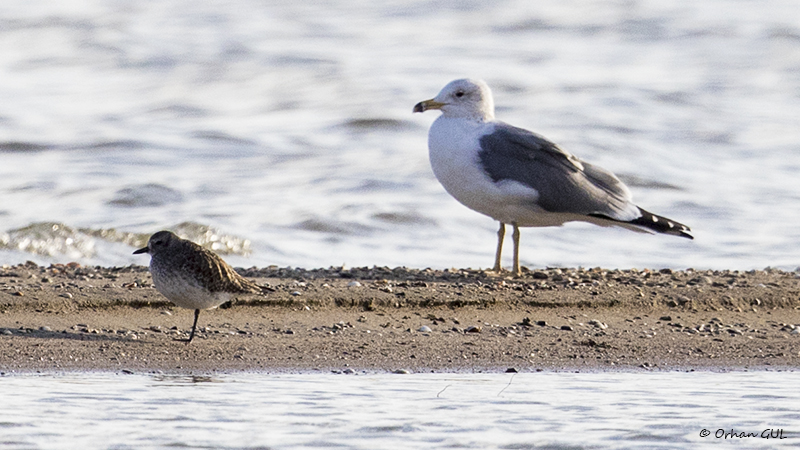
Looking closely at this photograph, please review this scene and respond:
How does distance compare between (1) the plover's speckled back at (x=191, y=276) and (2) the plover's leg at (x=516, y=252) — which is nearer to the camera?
(1) the plover's speckled back at (x=191, y=276)

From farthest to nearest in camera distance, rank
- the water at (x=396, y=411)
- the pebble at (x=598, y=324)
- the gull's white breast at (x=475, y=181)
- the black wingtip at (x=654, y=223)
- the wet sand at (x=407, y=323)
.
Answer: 1. the black wingtip at (x=654, y=223)
2. the gull's white breast at (x=475, y=181)
3. the pebble at (x=598, y=324)
4. the wet sand at (x=407, y=323)
5. the water at (x=396, y=411)

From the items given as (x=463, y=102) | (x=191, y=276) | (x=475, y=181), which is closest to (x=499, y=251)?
(x=475, y=181)

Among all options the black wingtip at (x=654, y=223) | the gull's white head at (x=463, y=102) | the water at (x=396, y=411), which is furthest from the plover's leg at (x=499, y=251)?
the water at (x=396, y=411)

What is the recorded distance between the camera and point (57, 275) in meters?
8.38

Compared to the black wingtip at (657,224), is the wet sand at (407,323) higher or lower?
lower

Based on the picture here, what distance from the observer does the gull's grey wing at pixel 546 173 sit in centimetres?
890

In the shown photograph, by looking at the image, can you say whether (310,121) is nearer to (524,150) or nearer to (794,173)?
(794,173)

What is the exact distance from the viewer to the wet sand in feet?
21.9

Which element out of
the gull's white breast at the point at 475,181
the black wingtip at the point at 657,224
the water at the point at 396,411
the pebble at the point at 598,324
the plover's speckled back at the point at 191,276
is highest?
the gull's white breast at the point at 475,181

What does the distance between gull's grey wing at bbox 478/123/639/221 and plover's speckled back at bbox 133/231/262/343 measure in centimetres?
260

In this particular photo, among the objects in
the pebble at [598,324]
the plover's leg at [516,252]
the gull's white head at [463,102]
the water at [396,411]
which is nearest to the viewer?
the water at [396,411]

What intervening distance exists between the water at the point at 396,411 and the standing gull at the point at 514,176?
8.48 feet

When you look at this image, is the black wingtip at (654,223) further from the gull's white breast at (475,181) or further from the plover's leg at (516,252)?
the plover's leg at (516,252)

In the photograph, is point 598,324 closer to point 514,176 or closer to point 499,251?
point 514,176
